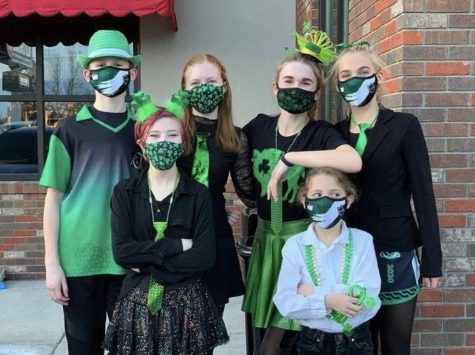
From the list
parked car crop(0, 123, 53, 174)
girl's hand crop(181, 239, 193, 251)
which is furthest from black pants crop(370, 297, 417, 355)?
parked car crop(0, 123, 53, 174)

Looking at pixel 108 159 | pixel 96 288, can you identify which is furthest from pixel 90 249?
pixel 108 159

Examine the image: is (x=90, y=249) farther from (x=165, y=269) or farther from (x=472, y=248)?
(x=472, y=248)

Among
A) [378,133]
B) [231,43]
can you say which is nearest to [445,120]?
[378,133]

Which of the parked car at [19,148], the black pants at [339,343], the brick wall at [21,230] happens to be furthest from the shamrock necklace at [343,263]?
the parked car at [19,148]

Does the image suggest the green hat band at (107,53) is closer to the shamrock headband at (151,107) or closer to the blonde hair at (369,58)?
the shamrock headband at (151,107)

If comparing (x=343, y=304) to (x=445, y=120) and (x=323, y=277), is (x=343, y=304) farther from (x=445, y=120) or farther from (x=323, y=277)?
(x=445, y=120)

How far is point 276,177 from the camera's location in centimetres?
254

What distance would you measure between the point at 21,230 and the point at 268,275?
4.15 m

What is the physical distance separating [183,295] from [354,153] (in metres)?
0.95

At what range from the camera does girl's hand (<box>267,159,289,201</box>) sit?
254cm

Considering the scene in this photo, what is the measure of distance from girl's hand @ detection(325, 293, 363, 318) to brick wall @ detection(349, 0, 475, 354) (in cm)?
113

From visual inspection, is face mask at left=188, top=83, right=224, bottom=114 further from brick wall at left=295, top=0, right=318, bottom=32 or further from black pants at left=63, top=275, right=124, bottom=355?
brick wall at left=295, top=0, right=318, bottom=32

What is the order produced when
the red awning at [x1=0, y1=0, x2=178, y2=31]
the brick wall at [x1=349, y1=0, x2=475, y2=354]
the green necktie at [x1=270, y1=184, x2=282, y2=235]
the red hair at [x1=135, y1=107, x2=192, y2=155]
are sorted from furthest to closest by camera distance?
the red awning at [x1=0, y1=0, x2=178, y2=31] → the brick wall at [x1=349, y1=0, x2=475, y2=354] → the green necktie at [x1=270, y1=184, x2=282, y2=235] → the red hair at [x1=135, y1=107, x2=192, y2=155]

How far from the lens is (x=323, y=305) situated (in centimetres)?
241
